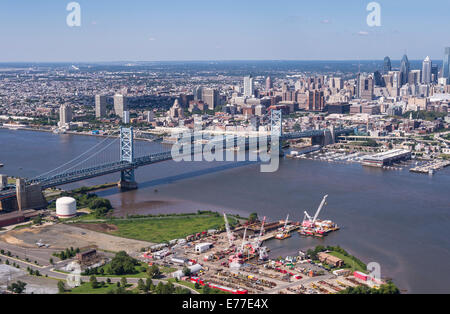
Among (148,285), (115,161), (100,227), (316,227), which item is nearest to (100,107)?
(115,161)

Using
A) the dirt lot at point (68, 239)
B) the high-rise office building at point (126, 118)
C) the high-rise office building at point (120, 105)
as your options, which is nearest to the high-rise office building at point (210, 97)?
the high-rise office building at point (120, 105)

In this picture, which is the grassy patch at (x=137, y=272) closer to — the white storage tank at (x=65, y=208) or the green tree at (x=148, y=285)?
the green tree at (x=148, y=285)

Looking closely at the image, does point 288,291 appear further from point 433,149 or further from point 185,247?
point 433,149

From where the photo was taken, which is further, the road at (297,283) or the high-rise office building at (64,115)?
the high-rise office building at (64,115)

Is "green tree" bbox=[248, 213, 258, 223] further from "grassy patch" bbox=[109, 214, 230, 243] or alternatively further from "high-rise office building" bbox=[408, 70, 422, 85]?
"high-rise office building" bbox=[408, 70, 422, 85]

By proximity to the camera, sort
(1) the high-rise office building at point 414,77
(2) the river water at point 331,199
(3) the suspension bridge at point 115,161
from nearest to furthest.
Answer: (2) the river water at point 331,199 → (3) the suspension bridge at point 115,161 → (1) the high-rise office building at point 414,77

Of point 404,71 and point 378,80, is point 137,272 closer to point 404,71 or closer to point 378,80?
point 378,80

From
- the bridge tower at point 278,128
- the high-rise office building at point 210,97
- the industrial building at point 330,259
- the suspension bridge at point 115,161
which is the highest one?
the high-rise office building at point 210,97

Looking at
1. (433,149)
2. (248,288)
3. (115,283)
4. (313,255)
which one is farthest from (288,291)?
(433,149)
